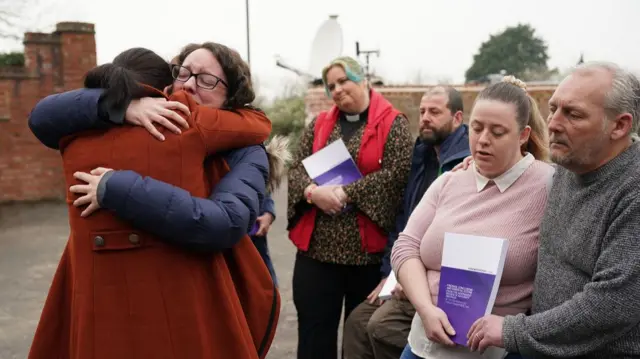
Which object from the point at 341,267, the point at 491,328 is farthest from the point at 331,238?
the point at 491,328

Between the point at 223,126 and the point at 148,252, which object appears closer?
the point at 148,252

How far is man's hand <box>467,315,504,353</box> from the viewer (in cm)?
191

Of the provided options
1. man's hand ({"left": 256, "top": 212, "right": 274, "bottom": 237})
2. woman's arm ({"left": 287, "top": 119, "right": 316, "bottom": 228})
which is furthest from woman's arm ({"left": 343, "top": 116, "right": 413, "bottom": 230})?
man's hand ({"left": 256, "top": 212, "right": 274, "bottom": 237})

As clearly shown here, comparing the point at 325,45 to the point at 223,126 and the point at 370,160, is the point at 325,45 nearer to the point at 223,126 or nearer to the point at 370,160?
the point at 370,160

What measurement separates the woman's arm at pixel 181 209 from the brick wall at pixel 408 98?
7.70m

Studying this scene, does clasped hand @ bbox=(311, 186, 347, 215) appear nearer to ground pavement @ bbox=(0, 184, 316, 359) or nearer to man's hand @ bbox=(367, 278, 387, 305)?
man's hand @ bbox=(367, 278, 387, 305)

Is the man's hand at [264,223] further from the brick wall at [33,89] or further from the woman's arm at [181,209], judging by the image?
the brick wall at [33,89]

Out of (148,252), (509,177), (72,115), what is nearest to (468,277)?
(509,177)

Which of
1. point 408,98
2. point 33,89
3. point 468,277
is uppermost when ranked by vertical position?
point 468,277

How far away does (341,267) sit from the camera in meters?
3.46

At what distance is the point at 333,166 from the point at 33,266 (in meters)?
4.84

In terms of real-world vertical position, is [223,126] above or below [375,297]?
above

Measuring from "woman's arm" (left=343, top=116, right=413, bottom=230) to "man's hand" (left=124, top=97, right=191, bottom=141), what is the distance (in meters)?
1.67

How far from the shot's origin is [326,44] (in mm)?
10695
